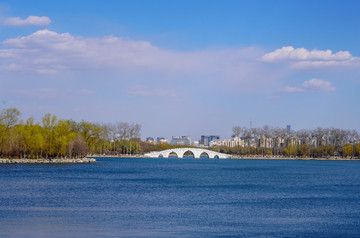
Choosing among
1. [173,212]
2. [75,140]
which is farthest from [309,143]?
[173,212]

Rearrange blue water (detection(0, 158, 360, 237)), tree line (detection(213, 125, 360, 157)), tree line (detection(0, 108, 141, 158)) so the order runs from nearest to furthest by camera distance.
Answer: blue water (detection(0, 158, 360, 237)) → tree line (detection(0, 108, 141, 158)) → tree line (detection(213, 125, 360, 157))

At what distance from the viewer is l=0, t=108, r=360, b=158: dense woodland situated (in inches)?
2867

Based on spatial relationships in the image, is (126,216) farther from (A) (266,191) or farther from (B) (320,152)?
(B) (320,152)

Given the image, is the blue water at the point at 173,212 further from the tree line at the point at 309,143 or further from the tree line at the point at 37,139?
the tree line at the point at 309,143

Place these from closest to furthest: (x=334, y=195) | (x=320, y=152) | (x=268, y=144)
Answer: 1. (x=334, y=195)
2. (x=320, y=152)
3. (x=268, y=144)

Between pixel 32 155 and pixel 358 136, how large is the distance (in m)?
101

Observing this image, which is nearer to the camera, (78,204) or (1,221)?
(1,221)

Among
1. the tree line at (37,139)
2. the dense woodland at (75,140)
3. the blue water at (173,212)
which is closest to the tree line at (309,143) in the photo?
the dense woodland at (75,140)

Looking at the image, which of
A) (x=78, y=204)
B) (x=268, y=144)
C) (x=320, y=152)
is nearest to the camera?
(x=78, y=204)

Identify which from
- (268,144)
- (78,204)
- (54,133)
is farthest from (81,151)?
(268,144)

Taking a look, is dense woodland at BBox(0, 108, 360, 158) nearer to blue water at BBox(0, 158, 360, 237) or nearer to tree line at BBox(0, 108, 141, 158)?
tree line at BBox(0, 108, 141, 158)

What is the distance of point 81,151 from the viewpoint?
263 feet

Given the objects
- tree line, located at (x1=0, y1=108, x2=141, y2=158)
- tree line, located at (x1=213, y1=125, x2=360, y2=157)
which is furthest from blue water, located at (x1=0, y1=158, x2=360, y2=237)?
tree line, located at (x1=213, y1=125, x2=360, y2=157)

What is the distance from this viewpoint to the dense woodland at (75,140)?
72812 millimetres
